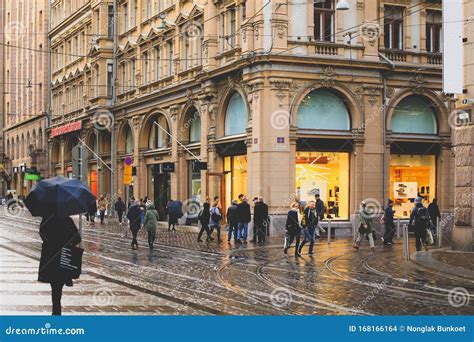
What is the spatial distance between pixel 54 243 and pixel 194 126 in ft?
99.2

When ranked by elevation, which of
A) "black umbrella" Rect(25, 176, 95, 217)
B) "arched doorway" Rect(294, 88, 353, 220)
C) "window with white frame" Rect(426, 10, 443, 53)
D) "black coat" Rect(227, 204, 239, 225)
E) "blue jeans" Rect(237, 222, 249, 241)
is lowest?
"blue jeans" Rect(237, 222, 249, 241)

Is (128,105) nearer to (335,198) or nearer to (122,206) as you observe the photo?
(122,206)

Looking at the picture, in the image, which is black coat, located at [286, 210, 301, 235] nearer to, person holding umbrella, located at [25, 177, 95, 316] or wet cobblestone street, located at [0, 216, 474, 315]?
wet cobblestone street, located at [0, 216, 474, 315]

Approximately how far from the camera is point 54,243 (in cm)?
1034

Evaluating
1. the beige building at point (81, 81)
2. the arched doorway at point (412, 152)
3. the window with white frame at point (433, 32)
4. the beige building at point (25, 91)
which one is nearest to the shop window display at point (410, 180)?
the arched doorway at point (412, 152)

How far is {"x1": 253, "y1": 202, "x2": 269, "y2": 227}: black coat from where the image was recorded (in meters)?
29.1

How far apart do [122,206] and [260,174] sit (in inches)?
494

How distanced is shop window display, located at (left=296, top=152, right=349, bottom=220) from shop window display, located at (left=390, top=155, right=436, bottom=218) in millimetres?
2477

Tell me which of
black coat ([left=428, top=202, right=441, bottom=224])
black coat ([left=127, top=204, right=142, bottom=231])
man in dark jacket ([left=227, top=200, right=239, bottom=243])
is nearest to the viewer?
black coat ([left=127, top=204, right=142, bottom=231])

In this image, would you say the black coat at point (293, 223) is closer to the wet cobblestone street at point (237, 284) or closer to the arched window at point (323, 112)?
the wet cobblestone street at point (237, 284)

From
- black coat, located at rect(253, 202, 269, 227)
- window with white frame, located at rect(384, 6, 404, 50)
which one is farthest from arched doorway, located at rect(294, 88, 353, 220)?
black coat, located at rect(253, 202, 269, 227)

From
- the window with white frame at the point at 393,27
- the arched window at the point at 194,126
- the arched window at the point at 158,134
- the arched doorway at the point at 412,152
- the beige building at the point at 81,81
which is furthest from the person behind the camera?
the beige building at the point at 81,81

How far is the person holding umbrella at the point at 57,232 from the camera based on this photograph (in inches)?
405

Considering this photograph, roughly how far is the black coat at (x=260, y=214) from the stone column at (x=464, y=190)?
25.5 feet
